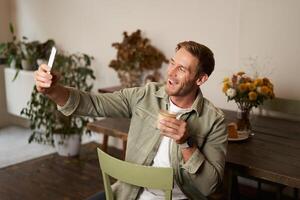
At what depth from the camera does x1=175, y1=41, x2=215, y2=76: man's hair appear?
4.65 ft

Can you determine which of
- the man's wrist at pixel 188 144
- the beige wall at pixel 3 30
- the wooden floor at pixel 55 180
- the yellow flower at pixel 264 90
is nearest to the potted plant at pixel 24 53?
the beige wall at pixel 3 30

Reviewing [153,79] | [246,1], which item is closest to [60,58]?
[153,79]

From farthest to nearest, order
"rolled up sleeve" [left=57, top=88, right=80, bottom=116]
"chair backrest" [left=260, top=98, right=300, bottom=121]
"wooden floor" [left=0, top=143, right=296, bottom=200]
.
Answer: "wooden floor" [left=0, top=143, right=296, bottom=200] < "chair backrest" [left=260, top=98, right=300, bottom=121] < "rolled up sleeve" [left=57, top=88, right=80, bottom=116]

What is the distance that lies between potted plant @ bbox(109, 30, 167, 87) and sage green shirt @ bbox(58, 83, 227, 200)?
1.63 metres

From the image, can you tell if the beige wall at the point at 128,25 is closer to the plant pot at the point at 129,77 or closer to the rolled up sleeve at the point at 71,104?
the plant pot at the point at 129,77

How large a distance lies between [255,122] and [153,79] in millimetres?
1205

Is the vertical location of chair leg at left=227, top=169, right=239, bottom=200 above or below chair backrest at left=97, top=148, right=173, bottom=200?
below

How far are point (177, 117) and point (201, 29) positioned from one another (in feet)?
5.70

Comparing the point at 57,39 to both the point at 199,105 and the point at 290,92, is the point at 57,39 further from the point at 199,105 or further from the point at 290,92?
the point at 199,105

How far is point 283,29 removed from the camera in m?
2.61

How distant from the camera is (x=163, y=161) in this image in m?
1.51

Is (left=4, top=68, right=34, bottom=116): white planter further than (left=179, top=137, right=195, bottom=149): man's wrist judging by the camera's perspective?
Yes

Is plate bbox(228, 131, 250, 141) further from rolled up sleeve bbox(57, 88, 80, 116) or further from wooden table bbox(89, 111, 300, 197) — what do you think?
rolled up sleeve bbox(57, 88, 80, 116)

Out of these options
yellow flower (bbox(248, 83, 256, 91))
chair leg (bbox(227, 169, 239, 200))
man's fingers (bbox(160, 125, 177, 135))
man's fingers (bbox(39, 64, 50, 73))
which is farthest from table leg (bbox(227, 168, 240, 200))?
man's fingers (bbox(39, 64, 50, 73))
